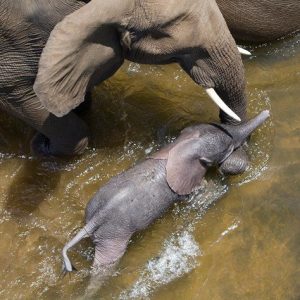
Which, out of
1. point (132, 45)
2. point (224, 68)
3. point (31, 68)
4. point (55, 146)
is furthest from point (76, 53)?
point (55, 146)

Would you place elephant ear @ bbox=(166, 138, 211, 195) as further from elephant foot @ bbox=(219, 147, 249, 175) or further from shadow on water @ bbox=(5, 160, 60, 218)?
shadow on water @ bbox=(5, 160, 60, 218)

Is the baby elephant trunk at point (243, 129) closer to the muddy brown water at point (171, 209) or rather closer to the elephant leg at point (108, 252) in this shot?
the muddy brown water at point (171, 209)

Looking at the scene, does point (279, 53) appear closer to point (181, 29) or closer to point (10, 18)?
point (181, 29)

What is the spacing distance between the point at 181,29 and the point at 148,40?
153 millimetres

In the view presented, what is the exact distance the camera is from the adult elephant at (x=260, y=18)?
3.70 m

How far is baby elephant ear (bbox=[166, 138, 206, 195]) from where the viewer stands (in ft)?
9.66

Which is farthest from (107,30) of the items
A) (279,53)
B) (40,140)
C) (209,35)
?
(279,53)

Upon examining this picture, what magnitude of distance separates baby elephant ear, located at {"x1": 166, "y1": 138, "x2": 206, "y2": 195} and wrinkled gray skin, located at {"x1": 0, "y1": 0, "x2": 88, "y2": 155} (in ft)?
2.05

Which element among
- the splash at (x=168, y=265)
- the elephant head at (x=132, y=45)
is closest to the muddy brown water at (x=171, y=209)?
the splash at (x=168, y=265)

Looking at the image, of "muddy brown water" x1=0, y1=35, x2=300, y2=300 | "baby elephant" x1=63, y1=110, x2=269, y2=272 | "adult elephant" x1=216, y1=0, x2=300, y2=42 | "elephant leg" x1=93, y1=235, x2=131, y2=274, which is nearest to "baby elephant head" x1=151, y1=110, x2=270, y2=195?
"baby elephant" x1=63, y1=110, x2=269, y2=272

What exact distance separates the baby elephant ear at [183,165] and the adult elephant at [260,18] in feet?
3.58

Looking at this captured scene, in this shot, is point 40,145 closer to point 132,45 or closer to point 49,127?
point 49,127

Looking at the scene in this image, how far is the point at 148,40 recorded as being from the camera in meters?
2.63

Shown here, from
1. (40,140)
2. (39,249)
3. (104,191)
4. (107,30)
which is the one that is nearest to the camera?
(107,30)
